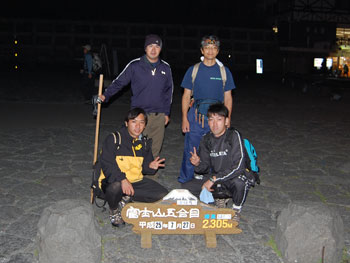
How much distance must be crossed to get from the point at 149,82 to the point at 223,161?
147 centimetres

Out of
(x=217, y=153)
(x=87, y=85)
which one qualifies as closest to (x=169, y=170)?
(x=217, y=153)

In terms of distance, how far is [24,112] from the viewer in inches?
460

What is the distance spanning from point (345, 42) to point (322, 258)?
35.3m

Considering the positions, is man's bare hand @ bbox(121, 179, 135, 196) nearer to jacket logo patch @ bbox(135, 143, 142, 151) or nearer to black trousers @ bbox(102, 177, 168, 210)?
black trousers @ bbox(102, 177, 168, 210)

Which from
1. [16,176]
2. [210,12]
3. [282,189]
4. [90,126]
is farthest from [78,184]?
[210,12]

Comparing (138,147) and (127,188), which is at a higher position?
(138,147)

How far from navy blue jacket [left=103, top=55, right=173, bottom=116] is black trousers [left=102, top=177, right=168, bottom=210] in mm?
1132

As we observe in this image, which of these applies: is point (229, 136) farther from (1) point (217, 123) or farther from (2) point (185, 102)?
(2) point (185, 102)

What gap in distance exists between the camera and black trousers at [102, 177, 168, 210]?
4.33 meters

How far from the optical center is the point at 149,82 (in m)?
5.33

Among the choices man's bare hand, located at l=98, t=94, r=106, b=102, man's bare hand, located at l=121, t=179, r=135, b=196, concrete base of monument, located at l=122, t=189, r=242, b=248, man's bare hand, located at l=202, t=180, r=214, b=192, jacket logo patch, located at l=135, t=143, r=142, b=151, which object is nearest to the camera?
concrete base of monument, located at l=122, t=189, r=242, b=248

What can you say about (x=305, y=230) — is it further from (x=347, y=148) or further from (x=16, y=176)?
(x=347, y=148)

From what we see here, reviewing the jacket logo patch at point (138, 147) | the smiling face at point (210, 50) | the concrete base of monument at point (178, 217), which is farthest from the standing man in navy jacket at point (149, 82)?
the concrete base of monument at point (178, 217)

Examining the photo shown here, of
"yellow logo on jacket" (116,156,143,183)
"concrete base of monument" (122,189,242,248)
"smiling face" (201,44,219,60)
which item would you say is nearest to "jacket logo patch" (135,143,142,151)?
"yellow logo on jacket" (116,156,143,183)
